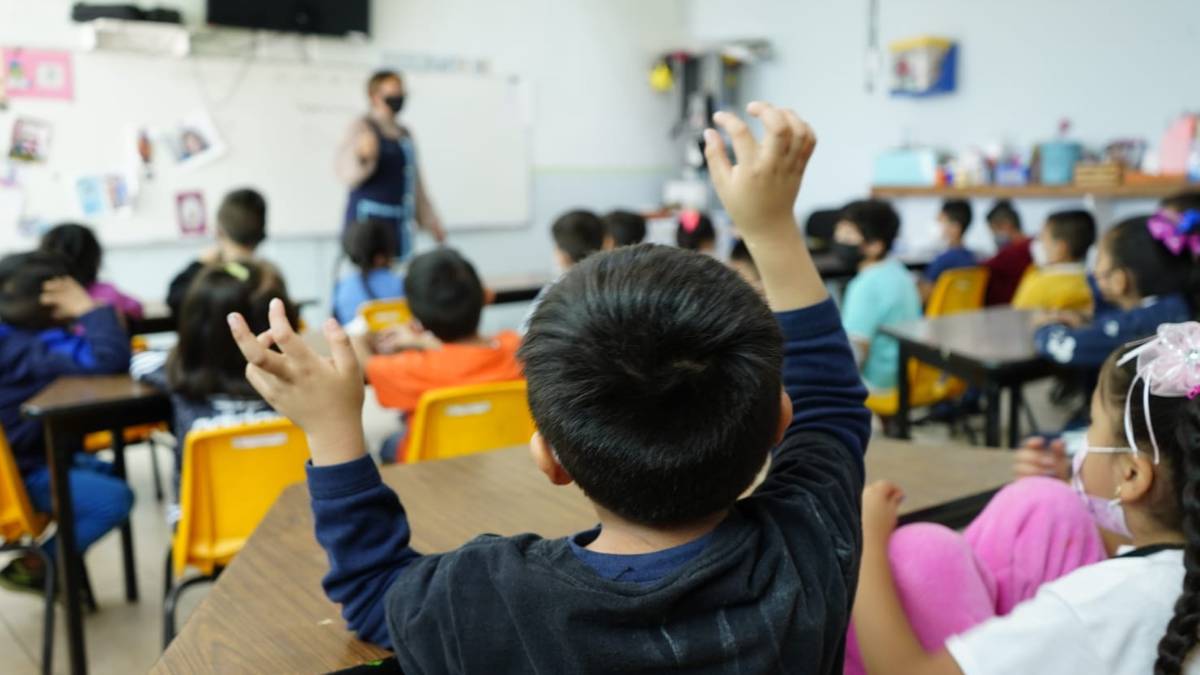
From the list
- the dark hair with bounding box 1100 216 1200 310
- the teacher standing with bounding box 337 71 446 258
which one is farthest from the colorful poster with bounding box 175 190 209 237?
the dark hair with bounding box 1100 216 1200 310

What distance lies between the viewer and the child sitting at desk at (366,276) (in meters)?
3.62

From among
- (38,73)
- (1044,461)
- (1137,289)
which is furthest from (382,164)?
(1044,461)

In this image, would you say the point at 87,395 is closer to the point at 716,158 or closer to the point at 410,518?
the point at 410,518

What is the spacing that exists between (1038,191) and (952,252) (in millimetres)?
A: 1236

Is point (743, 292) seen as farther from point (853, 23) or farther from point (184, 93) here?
point (853, 23)

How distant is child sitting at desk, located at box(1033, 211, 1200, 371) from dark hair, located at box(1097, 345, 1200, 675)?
1.64m

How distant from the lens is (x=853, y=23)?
6.72 meters

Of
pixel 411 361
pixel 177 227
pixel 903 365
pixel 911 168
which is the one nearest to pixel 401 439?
pixel 411 361

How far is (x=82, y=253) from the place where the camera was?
3.04 m

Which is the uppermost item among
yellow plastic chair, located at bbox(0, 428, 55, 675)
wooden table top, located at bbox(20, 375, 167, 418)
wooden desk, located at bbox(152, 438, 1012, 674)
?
wooden desk, located at bbox(152, 438, 1012, 674)

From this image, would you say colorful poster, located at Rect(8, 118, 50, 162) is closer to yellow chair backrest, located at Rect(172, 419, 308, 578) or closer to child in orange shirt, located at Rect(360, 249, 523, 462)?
child in orange shirt, located at Rect(360, 249, 523, 462)

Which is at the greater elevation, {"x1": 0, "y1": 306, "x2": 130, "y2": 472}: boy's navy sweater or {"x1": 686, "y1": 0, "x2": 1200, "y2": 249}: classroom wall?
{"x1": 686, "y1": 0, "x2": 1200, "y2": 249}: classroom wall

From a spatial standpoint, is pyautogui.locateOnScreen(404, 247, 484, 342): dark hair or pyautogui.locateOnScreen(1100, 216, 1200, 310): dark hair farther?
pyautogui.locateOnScreen(1100, 216, 1200, 310): dark hair

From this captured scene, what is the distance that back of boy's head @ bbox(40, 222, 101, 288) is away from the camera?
9.80 feet
